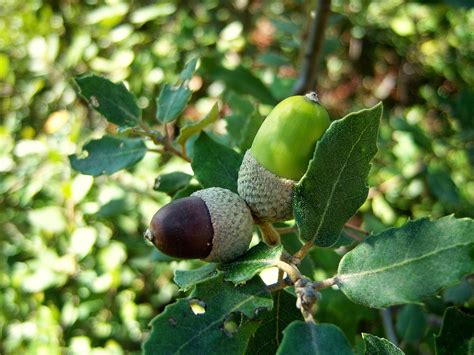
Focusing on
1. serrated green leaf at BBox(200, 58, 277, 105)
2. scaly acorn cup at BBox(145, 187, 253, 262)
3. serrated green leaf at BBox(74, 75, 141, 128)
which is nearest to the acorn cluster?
scaly acorn cup at BBox(145, 187, 253, 262)

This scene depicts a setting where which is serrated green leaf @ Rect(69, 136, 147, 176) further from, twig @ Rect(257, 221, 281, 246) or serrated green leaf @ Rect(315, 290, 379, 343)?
serrated green leaf @ Rect(315, 290, 379, 343)

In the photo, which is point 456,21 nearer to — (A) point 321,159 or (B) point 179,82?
(B) point 179,82

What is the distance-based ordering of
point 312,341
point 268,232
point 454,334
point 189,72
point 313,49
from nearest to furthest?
point 312,341 < point 454,334 < point 268,232 < point 189,72 < point 313,49

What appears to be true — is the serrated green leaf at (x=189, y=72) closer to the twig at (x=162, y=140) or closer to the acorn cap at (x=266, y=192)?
the twig at (x=162, y=140)

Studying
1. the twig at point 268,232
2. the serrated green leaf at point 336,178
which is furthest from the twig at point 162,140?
the serrated green leaf at point 336,178

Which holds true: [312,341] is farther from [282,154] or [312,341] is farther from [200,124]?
[200,124]

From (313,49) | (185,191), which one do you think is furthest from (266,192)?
(313,49)
